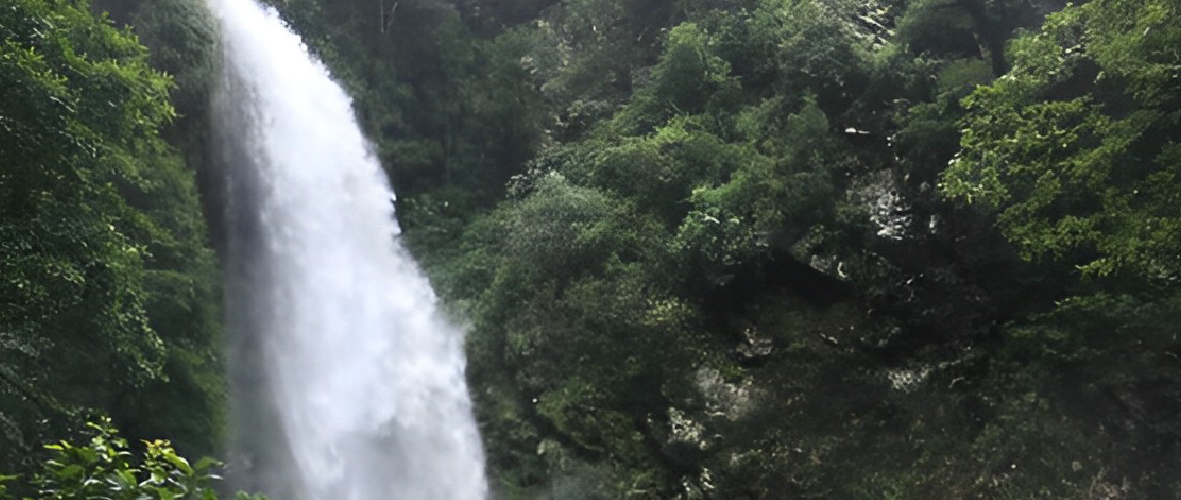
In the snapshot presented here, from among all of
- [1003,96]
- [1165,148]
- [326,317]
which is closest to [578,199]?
[326,317]

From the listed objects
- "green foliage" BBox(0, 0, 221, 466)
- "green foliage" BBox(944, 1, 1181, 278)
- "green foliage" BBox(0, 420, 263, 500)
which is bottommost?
"green foliage" BBox(944, 1, 1181, 278)

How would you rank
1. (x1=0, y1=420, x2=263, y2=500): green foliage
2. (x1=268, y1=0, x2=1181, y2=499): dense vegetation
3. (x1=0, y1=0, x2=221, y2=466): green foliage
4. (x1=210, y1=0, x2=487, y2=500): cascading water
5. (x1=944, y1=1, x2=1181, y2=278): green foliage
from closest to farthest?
(x1=0, y1=420, x2=263, y2=500): green foliage, (x1=0, y1=0, x2=221, y2=466): green foliage, (x1=944, y1=1, x2=1181, y2=278): green foliage, (x1=268, y1=0, x2=1181, y2=499): dense vegetation, (x1=210, y1=0, x2=487, y2=500): cascading water

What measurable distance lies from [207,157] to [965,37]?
1278cm

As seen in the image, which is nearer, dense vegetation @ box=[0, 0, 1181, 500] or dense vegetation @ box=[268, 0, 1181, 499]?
dense vegetation @ box=[0, 0, 1181, 500]

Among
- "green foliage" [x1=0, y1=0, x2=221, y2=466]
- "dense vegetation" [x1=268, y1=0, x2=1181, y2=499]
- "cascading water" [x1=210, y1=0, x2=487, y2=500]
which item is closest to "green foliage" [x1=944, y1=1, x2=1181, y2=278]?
"dense vegetation" [x1=268, y1=0, x2=1181, y2=499]

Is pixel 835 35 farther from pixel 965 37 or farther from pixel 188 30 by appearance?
pixel 188 30

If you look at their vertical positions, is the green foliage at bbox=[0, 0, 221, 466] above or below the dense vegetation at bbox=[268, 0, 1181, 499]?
above

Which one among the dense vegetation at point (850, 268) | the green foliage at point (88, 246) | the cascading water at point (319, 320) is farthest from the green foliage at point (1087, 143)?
the green foliage at point (88, 246)

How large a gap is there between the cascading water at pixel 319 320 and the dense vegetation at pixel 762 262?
552 mm

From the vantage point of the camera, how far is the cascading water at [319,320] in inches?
486

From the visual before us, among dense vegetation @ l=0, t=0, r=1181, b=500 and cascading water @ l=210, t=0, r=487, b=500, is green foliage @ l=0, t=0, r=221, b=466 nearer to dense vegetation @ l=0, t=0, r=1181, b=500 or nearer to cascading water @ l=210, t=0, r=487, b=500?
dense vegetation @ l=0, t=0, r=1181, b=500

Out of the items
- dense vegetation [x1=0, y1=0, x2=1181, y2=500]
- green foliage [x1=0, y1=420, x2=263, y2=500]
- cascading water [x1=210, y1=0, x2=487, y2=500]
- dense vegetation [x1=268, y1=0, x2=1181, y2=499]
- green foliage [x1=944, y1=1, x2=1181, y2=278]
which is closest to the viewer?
green foliage [x1=0, y1=420, x2=263, y2=500]

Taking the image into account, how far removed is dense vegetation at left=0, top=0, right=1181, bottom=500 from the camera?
986 centimetres

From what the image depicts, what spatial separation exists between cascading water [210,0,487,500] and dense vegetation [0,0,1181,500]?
552 mm
